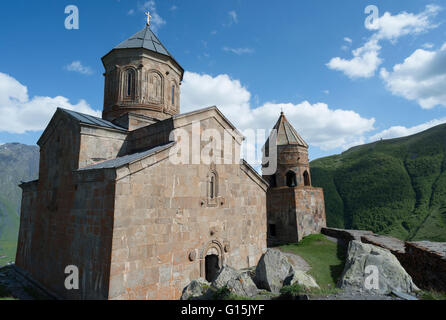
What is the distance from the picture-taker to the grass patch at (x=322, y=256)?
29.6 feet

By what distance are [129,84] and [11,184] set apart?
126m

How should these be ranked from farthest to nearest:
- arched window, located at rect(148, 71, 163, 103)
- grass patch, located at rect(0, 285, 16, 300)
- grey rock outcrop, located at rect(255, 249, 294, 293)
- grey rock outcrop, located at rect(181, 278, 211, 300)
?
arched window, located at rect(148, 71, 163, 103) → grass patch, located at rect(0, 285, 16, 300) → grey rock outcrop, located at rect(255, 249, 294, 293) → grey rock outcrop, located at rect(181, 278, 211, 300)

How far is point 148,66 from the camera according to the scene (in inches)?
422

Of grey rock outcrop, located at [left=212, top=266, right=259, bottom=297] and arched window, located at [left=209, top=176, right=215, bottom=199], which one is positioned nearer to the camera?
grey rock outcrop, located at [left=212, top=266, right=259, bottom=297]

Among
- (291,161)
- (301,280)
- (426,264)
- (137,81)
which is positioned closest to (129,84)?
(137,81)

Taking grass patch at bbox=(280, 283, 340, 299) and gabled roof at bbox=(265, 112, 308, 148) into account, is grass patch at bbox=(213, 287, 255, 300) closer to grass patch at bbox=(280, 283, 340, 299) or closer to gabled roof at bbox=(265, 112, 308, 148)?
grass patch at bbox=(280, 283, 340, 299)

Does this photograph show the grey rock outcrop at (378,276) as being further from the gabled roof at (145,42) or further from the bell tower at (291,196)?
the gabled roof at (145,42)

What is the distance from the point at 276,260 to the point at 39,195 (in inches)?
340

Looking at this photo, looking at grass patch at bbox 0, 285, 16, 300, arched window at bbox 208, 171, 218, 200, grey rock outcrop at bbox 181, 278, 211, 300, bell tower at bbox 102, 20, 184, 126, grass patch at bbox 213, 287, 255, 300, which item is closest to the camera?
grass patch at bbox 213, 287, 255, 300

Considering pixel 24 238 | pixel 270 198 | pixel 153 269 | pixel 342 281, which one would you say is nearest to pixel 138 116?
pixel 153 269

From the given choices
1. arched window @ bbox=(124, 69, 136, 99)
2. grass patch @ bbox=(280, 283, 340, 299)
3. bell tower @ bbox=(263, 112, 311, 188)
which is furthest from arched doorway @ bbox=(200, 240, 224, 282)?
bell tower @ bbox=(263, 112, 311, 188)

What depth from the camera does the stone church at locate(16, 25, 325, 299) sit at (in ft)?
17.7

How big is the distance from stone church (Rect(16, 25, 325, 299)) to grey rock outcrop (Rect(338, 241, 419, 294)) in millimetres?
3250

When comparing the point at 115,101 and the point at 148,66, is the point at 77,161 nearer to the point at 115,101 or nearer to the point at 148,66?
the point at 115,101
